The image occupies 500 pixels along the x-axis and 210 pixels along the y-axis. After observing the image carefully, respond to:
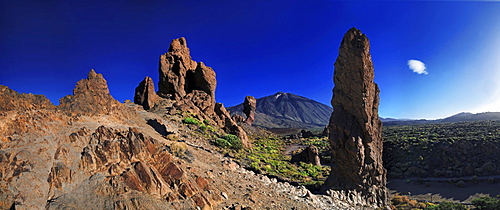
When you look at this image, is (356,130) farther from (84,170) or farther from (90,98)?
(90,98)

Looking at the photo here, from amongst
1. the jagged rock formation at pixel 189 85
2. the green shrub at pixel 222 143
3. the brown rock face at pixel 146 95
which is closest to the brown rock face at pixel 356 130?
the green shrub at pixel 222 143

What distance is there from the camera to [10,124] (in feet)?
17.7

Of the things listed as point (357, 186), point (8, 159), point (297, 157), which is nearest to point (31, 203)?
point (8, 159)

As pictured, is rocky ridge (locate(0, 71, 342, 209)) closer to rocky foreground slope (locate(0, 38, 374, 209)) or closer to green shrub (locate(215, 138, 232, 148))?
rocky foreground slope (locate(0, 38, 374, 209))

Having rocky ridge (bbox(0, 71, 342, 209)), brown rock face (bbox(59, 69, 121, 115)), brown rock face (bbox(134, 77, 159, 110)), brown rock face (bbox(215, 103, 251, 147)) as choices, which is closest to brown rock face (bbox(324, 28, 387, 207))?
rocky ridge (bbox(0, 71, 342, 209))

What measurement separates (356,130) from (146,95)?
75.9 feet

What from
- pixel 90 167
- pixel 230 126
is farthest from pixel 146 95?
pixel 90 167

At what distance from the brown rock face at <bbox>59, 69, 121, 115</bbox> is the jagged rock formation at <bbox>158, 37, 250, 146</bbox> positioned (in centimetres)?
1729

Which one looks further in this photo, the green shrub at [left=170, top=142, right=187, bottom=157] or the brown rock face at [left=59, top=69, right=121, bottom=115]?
the green shrub at [left=170, top=142, right=187, bottom=157]

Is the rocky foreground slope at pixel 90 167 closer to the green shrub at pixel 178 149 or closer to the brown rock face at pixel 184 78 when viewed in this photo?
the green shrub at pixel 178 149

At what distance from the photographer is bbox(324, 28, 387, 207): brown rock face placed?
12.6 m

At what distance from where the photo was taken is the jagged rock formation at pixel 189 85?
95.1 feet

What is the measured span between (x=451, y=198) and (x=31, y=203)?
84.0 feet

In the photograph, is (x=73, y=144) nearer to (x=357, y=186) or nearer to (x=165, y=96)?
(x=357, y=186)
